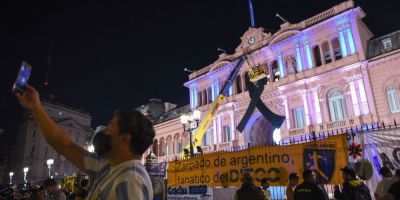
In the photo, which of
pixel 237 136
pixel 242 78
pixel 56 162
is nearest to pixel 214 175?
pixel 237 136

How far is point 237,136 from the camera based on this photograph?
2767 centimetres

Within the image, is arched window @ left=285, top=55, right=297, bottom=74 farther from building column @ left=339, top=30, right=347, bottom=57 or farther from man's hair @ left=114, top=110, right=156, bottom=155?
man's hair @ left=114, top=110, right=156, bottom=155

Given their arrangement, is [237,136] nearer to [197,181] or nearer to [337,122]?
[337,122]

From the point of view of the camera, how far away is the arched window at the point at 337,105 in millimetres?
21844

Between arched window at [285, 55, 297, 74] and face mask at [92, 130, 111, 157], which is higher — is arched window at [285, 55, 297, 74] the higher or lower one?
the higher one

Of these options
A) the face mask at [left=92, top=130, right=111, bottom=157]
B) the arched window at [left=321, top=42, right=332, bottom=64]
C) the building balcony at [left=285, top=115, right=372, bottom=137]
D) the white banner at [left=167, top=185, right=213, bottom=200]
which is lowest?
the white banner at [left=167, top=185, right=213, bottom=200]

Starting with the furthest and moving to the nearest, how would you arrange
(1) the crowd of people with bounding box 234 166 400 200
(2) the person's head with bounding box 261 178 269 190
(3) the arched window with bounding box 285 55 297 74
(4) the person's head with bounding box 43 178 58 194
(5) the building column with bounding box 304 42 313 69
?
(3) the arched window with bounding box 285 55 297 74
(5) the building column with bounding box 304 42 313 69
(2) the person's head with bounding box 261 178 269 190
(4) the person's head with bounding box 43 178 58 194
(1) the crowd of people with bounding box 234 166 400 200

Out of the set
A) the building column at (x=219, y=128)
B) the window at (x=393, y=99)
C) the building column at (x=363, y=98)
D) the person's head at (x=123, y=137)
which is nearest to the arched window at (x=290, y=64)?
the building column at (x=363, y=98)

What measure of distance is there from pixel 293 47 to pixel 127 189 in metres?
26.2

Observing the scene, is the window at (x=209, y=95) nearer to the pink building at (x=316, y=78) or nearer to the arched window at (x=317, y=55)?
the pink building at (x=316, y=78)

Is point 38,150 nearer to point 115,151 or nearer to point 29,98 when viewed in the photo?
point 29,98

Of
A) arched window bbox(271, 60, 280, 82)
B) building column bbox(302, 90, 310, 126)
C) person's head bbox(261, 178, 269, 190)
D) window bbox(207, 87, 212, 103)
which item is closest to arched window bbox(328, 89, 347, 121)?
building column bbox(302, 90, 310, 126)

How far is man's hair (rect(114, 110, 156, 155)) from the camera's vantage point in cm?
200

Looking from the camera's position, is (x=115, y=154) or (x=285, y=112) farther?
(x=285, y=112)
